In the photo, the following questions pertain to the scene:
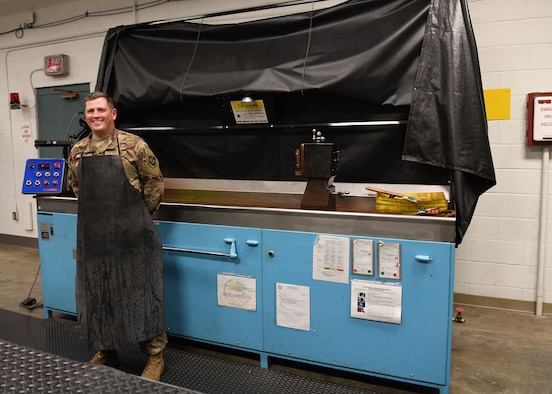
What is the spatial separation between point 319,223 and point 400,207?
396mm

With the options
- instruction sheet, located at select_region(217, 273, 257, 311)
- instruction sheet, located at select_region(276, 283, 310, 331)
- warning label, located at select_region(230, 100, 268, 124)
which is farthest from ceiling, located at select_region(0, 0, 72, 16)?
instruction sheet, located at select_region(276, 283, 310, 331)

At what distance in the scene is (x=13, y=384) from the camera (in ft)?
2.08

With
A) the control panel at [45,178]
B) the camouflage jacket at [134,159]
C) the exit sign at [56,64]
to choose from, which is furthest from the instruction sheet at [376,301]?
the exit sign at [56,64]

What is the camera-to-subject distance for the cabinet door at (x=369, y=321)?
67.9 inches

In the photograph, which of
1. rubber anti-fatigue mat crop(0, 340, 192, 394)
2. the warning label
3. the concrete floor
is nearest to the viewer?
rubber anti-fatigue mat crop(0, 340, 192, 394)

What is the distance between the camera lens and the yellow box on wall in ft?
8.51

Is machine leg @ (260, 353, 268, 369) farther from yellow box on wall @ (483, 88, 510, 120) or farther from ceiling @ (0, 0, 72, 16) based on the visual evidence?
ceiling @ (0, 0, 72, 16)

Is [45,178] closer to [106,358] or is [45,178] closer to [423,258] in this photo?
[106,358]

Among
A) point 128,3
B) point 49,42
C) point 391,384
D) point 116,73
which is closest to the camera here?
point 391,384

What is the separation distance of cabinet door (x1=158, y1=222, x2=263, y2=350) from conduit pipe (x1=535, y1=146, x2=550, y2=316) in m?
1.90

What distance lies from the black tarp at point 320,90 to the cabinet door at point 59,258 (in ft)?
2.49

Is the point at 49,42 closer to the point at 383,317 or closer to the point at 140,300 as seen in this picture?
the point at 140,300

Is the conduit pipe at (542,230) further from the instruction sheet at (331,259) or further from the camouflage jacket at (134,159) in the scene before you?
the camouflage jacket at (134,159)

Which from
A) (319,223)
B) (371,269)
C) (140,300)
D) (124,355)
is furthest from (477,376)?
(124,355)
